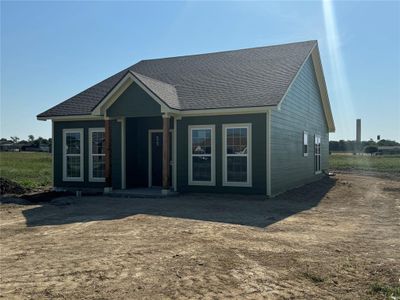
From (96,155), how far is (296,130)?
8.39 metres

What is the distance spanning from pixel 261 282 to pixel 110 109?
36.2 feet

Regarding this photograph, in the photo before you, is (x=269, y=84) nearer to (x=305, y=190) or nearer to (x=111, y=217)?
(x=305, y=190)

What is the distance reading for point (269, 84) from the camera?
47.5ft

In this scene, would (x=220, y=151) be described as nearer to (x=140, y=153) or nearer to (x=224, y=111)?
(x=224, y=111)

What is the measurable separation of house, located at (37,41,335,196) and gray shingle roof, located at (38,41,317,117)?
43 millimetres

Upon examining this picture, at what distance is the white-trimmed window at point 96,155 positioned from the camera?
16250mm

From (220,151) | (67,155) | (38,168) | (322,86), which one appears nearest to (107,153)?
(67,155)

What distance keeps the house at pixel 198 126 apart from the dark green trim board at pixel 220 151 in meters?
0.03

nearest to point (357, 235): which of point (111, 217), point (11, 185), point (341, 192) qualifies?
point (111, 217)

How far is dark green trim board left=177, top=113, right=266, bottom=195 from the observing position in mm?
13430

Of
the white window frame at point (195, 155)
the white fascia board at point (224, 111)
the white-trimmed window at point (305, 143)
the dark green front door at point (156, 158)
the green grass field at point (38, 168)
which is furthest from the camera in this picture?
the green grass field at point (38, 168)

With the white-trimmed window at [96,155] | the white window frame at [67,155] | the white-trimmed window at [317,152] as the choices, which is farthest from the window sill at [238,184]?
the white-trimmed window at [317,152]

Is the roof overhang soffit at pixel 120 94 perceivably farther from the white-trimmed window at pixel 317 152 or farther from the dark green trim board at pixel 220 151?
the white-trimmed window at pixel 317 152

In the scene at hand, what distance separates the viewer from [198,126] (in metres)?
14.3
